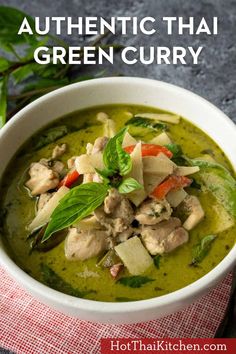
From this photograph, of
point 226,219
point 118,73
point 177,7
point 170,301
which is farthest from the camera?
point 177,7

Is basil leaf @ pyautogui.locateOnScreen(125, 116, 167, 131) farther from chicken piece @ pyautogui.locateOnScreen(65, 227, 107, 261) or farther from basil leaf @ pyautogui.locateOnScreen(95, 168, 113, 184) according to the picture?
chicken piece @ pyautogui.locateOnScreen(65, 227, 107, 261)

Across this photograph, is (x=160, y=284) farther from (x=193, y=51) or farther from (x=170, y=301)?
(x=193, y=51)

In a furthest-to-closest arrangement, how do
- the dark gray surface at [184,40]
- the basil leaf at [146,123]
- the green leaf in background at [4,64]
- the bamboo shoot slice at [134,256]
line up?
the dark gray surface at [184,40]
the green leaf in background at [4,64]
the basil leaf at [146,123]
the bamboo shoot slice at [134,256]

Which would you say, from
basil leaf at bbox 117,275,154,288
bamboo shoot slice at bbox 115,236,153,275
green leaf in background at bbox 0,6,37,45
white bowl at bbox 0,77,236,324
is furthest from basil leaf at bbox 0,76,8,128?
basil leaf at bbox 117,275,154,288

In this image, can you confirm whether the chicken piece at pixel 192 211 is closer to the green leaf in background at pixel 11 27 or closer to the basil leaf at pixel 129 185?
the basil leaf at pixel 129 185

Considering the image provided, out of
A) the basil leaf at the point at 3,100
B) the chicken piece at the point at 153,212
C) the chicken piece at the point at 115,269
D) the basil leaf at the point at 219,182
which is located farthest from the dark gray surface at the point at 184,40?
the chicken piece at the point at 115,269

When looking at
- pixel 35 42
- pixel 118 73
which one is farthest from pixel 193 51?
pixel 35 42
